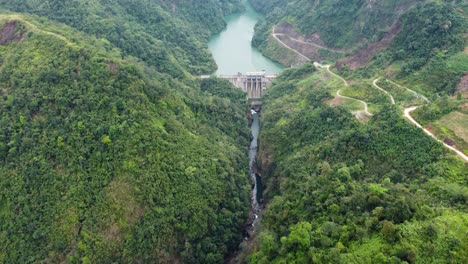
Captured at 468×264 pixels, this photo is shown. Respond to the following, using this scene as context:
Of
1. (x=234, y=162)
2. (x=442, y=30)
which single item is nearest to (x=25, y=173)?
(x=234, y=162)

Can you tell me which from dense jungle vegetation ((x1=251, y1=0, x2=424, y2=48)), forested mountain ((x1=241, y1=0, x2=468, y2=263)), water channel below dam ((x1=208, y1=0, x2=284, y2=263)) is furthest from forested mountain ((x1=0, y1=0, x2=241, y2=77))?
forested mountain ((x1=241, y1=0, x2=468, y2=263))

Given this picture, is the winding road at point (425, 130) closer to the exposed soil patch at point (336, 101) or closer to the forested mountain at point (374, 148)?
the forested mountain at point (374, 148)

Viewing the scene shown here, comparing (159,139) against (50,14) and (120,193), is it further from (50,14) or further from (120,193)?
(50,14)

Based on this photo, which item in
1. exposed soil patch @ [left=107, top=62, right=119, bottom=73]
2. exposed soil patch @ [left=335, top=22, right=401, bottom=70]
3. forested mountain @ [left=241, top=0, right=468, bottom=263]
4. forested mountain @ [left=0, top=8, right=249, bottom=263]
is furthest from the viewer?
exposed soil patch @ [left=335, top=22, right=401, bottom=70]

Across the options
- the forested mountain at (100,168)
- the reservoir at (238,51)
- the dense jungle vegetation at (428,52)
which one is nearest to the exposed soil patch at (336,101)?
the dense jungle vegetation at (428,52)

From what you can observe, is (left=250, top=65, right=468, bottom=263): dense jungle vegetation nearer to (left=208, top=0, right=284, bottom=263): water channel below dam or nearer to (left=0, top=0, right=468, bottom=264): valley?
(left=0, top=0, right=468, bottom=264): valley

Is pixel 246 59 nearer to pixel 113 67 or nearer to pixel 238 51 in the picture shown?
pixel 238 51
